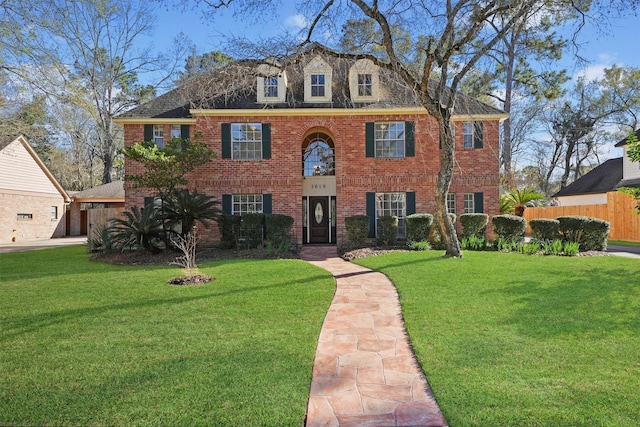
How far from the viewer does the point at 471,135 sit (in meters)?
14.5

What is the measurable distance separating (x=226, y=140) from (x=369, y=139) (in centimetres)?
573

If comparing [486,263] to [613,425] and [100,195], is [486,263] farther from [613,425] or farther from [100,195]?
[100,195]

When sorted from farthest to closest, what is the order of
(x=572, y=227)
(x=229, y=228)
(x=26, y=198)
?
(x=26, y=198), (x=229, y=228), (x=572, y=227)

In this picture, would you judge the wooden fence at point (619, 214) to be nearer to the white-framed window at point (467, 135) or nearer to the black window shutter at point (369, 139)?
the white-framed window at point (467, 135)

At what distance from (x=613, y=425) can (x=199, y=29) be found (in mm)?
10704

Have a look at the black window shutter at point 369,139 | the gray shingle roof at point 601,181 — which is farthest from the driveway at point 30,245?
the gray shingle roof at point 601,181

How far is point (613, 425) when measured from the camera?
2533 millimetres

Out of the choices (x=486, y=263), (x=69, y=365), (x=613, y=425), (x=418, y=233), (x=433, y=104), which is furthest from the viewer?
(x=418, y=233)

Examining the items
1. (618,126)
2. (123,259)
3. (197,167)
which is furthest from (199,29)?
(618,126)

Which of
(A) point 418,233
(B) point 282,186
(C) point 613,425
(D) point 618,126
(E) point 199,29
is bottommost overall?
(C) point 613,425

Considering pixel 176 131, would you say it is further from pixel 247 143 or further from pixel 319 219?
pixel 319 219

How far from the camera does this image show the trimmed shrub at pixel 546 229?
1209 centimetres

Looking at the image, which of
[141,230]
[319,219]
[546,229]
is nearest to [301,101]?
[319,219]

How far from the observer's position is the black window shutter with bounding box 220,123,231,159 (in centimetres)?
1419
